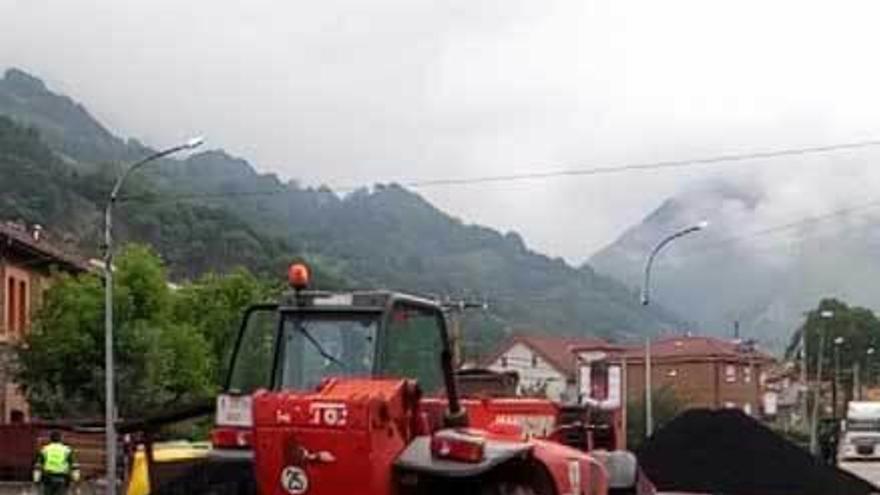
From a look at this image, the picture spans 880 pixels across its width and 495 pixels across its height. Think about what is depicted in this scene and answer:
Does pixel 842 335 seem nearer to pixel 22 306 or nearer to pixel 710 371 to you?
pixel 710 371

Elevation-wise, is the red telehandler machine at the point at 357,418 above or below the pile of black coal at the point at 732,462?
above

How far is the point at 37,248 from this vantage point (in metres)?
66.3

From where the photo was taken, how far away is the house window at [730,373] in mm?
109562

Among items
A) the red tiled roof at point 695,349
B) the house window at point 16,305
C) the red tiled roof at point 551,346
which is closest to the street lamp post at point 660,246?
the house window at point 16,305

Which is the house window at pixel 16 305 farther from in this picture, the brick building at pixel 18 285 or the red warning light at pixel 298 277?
the red warning light at pixel 298 277

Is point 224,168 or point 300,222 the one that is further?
point 224,168

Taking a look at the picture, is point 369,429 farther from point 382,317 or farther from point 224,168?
point 224,168

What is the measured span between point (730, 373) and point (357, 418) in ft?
332

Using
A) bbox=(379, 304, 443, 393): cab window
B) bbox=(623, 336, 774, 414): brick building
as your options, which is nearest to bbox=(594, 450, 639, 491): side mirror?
bbox=(379, 304, 443, 393): cab window

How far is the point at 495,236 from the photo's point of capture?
14138cm

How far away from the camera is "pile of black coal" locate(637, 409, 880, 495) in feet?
67.3

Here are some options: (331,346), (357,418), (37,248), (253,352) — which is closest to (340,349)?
(331,346)

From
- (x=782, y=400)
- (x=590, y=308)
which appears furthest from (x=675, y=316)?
(x=782, y=400)

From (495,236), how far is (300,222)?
60.4 feet
